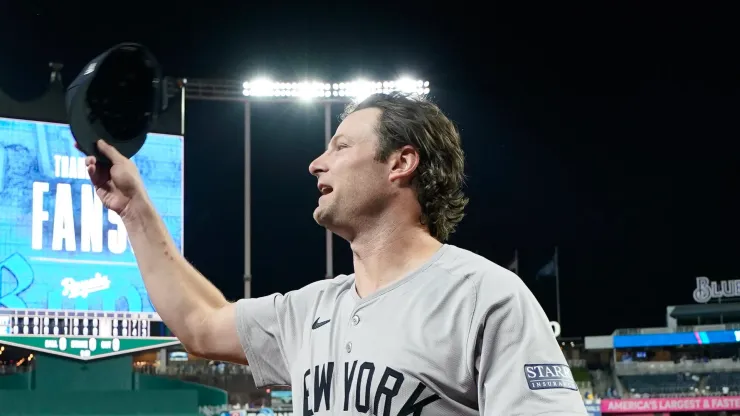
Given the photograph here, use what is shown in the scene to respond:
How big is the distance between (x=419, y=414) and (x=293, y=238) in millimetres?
34723

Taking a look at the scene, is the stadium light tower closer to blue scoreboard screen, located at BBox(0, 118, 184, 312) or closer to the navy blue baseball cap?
blue scoreboard screen, located at BBox(0, 118, 184, 312)

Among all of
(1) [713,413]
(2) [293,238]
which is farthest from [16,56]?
(1) [713,413]

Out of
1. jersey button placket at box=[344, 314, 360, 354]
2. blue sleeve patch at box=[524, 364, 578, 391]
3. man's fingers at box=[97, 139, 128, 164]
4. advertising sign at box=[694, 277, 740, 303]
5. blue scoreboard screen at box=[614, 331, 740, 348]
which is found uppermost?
man's fingers at box=[97, 139, 128, 164]

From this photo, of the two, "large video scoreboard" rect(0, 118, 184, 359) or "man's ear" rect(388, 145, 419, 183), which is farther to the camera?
"large video scoreboard" rect(0, 118, 184, 359)

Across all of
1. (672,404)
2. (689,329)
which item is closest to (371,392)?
(672,404)

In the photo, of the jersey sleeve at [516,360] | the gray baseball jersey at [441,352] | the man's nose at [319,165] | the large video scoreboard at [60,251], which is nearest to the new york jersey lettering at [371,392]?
the gray baseball jersey at [441,352]

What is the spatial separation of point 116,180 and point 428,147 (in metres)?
0.81

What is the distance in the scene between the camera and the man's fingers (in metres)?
2.41

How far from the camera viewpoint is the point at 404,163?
2436mm

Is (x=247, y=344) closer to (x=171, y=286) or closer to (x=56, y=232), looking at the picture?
(x=171, y=286)

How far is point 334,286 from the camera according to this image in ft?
8.41

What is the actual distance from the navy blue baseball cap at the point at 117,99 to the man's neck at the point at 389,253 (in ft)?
2.09

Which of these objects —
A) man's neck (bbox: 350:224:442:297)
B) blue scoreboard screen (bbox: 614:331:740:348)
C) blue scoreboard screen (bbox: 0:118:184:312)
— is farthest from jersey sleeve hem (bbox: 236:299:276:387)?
blue scoreboard screen (bbox: 614:331:740:348)

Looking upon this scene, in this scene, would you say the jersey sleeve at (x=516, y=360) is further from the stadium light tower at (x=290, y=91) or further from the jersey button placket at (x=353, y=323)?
the stadium light tower at (x=290, y=91)
